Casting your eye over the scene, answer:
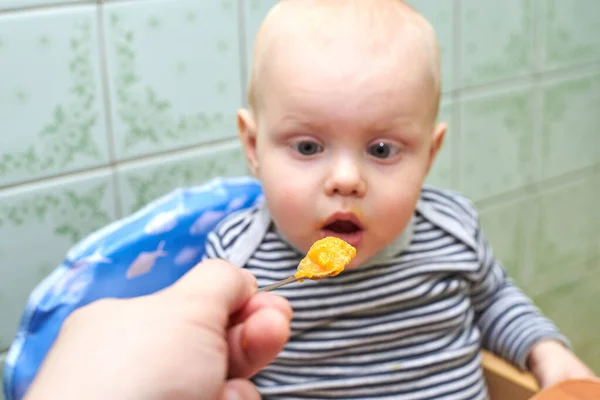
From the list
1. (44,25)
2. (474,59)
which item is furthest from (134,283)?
(474,59)

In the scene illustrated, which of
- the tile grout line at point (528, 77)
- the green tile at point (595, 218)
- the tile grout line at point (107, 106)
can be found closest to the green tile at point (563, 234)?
the green tile at point (595, 218)

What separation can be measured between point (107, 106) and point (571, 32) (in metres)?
0.86

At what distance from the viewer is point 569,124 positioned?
1325 mm

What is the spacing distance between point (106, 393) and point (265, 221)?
40cm

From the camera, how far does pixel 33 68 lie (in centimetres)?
75

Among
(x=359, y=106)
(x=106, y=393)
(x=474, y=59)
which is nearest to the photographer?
(x=106, y=393)

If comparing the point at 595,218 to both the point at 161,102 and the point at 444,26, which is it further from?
the point at 161,102

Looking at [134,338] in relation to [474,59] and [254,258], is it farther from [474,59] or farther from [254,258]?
[474,59]

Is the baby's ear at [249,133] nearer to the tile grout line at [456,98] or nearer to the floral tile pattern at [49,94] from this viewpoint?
the floral tile pattern at [49,94]

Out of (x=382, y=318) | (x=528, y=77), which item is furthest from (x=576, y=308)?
(x=382, y=318)

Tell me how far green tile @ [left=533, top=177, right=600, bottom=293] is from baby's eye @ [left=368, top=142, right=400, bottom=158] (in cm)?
71

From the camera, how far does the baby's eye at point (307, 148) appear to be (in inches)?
27.6

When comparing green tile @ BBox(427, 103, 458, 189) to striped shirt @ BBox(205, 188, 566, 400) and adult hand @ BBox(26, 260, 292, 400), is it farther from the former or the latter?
adult hand @ BBox(26, 260, 292, 400)

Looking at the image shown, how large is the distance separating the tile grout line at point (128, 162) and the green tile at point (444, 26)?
366 millimetres
